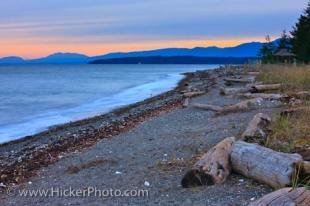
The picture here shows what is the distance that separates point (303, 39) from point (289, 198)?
3809cm

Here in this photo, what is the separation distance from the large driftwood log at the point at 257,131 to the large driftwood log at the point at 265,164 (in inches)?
45.0

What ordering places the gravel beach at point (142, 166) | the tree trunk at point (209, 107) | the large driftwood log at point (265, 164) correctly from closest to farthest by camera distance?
the large driftwood log at point (265, 164), the gravel beach at point (142, 166), the tree trunk at point (209, 107)

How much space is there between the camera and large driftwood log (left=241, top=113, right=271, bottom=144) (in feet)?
27.3

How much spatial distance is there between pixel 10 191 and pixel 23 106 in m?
28.7

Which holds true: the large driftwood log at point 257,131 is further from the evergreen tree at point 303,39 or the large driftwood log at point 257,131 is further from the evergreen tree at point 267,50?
the evergreen tree at point 267,50

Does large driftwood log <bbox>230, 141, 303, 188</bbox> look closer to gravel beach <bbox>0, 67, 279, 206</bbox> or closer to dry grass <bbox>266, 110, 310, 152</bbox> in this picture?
gravel beach <bbox>0, 67, 279, 206</bbox>

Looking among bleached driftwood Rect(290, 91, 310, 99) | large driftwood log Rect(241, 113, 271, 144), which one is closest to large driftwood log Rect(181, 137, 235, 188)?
large driftwood log Rect(241, 113, 271, 144)

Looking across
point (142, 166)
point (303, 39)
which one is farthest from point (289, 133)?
point (303, 39)

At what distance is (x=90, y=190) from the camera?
299 inches

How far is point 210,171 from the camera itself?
22.5 ft

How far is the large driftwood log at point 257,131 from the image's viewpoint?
833 cm

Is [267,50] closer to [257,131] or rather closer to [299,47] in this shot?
[299,47]

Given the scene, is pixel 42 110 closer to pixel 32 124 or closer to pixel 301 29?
pixel 32 124

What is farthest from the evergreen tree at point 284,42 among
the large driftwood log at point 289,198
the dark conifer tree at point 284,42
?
the large driftwood log at point 289,198
